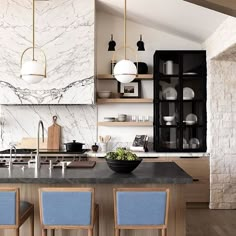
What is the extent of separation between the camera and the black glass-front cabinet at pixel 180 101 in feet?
18.4

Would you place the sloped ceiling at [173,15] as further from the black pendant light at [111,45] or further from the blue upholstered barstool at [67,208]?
the blue upholstered barstool at [67,208]

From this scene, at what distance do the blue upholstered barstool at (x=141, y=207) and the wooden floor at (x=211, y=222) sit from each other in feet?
5.39

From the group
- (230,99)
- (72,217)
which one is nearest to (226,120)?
(230,99)

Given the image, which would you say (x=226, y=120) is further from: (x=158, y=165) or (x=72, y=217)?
(x=72, y=217)

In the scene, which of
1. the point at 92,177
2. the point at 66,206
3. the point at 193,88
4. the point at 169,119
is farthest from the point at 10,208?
the point at 193,88

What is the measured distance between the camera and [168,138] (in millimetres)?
5668

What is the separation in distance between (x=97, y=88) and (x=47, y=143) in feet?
4.07

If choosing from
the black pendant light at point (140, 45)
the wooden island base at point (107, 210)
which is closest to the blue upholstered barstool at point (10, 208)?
the wooden island base at point (107, 210)

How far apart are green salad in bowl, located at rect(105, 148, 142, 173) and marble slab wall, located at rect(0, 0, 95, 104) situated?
234 cm

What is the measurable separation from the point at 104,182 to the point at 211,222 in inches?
94.5

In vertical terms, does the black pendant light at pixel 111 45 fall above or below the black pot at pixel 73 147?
above

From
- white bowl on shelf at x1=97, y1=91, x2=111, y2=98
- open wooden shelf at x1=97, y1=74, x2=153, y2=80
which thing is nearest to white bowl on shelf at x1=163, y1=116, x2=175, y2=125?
open wooden shelf at x1=97, y1=74, x2=153, y2=80

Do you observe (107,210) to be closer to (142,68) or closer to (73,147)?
(73,147)

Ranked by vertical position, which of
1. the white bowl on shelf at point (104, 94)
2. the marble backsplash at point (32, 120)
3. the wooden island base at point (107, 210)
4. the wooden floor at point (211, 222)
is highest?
the white bowl on shelf at point (104, 94)
